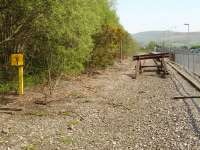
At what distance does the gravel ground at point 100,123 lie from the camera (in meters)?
9.12

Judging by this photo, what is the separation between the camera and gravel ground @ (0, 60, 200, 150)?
359 inches

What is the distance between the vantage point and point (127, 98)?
672 inches

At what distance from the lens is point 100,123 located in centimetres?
1145

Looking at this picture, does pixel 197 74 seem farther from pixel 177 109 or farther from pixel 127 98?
pixel 177 109

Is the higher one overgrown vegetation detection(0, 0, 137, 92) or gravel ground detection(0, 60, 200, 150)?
overgrown vegetation detection(0, 0, 137, 92)

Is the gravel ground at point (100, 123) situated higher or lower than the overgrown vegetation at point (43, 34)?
lower

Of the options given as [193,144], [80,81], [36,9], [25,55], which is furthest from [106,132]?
[80,81]

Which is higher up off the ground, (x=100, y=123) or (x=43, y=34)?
(x=43, y=34)

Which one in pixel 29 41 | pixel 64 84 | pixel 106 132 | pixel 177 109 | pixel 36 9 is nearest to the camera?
pixel 106 132

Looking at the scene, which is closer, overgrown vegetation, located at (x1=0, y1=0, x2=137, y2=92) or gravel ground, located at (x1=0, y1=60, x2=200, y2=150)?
gravel ground, located at (x1=0, y1=60, x2=200, y2=150)

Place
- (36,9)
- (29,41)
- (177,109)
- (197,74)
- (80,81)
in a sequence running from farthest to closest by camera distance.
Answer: (197,74) < (80,81) < (29,41) < (177,109) < (36,9)

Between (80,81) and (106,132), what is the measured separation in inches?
491

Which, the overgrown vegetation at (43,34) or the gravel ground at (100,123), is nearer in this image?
the gravel ground at (100,123)

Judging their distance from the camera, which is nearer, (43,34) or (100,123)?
(100,123)
